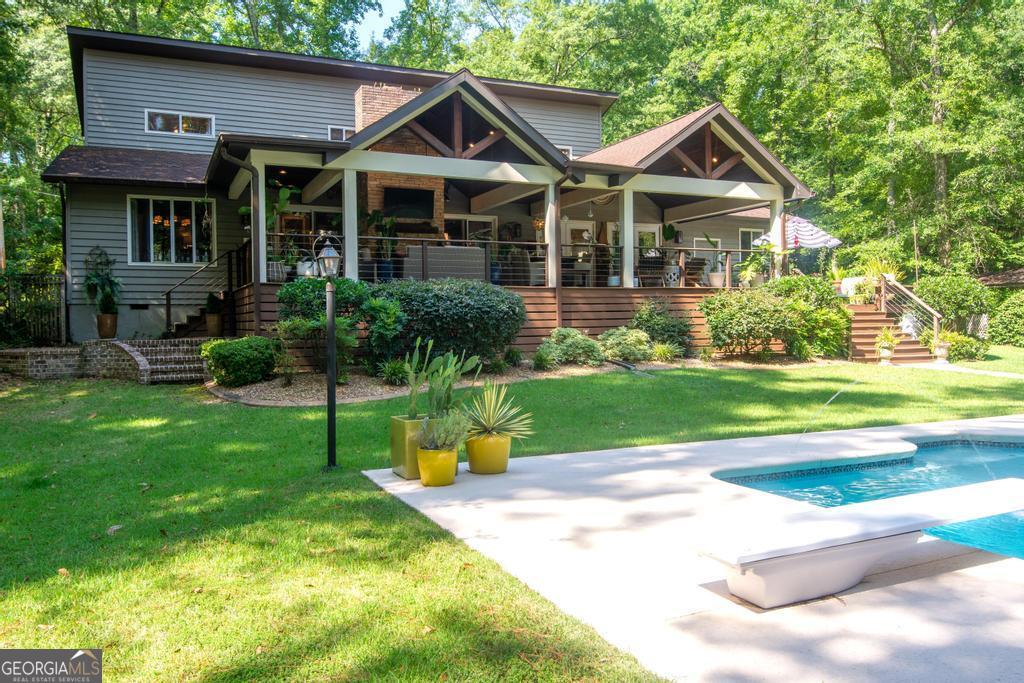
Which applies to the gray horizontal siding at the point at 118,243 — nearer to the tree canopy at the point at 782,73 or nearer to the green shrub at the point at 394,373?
the tree canopy at the point at 782,73

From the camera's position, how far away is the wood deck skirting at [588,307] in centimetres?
1512

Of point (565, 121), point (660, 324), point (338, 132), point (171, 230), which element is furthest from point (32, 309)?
point (565, 121)

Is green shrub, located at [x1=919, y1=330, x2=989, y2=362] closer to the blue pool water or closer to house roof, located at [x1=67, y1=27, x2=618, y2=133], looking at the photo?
the blue pool water

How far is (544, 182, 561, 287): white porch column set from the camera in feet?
50.8

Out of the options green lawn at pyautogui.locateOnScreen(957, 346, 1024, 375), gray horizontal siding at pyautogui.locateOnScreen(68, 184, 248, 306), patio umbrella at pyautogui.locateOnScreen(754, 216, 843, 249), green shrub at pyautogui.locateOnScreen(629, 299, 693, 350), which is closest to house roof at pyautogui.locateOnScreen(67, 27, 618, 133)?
gray horizontal siding at pyautogui.locateOnScreen(68, 184, 248, 306)

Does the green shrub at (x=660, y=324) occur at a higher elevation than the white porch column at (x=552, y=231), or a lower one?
lower

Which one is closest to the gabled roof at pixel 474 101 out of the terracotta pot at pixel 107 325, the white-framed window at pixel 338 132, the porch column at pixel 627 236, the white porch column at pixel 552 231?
the white porch column at pixel 552 231

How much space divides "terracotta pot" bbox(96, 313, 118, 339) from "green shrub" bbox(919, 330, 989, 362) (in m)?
18.9

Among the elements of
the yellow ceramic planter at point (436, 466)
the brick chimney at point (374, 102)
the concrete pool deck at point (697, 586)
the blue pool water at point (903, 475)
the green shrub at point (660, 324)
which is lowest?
the blue pool water at point (903, 475)

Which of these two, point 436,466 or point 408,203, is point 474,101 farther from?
point 436,466

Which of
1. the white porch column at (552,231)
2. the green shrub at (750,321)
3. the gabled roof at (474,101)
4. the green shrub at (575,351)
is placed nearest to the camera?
the gabled roof at (474,101)

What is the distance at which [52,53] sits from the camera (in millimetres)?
26344

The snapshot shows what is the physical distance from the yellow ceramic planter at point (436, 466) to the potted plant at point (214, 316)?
1087 centimetres

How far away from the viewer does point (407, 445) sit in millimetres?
6277
